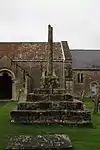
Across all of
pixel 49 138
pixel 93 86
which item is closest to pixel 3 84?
pixel 93 86

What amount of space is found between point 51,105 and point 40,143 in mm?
11149

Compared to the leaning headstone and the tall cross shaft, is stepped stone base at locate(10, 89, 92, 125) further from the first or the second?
the leaning headstone

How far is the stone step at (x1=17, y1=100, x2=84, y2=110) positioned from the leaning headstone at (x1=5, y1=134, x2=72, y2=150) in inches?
424

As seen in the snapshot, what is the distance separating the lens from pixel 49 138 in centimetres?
548

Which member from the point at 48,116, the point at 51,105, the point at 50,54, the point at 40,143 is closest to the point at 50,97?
the point at 51,105

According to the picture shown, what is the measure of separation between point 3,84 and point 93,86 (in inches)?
616

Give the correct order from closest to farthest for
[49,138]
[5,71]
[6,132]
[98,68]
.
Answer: [49,138] → [6,132] → [5,71] → [98,68]

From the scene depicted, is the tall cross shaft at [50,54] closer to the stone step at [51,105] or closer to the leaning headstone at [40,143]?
the stone step at [51,105]

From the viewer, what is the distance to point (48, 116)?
15.8 metres

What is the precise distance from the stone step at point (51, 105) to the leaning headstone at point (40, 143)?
35.3 feet

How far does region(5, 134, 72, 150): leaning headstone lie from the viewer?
5055mm

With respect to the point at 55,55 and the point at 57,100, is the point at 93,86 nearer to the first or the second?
the point at 55,55

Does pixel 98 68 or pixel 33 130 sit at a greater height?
pixel 98 68

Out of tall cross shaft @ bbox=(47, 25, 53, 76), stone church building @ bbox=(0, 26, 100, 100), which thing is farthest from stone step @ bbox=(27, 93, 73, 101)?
stone church building @ bbox=(0, 26, 100, 100)
